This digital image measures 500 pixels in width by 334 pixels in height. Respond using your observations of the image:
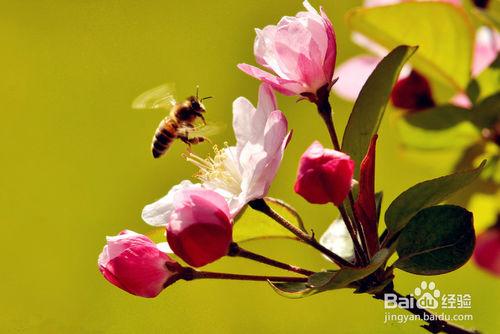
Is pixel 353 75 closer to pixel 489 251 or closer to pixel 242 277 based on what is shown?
pixel 489 251

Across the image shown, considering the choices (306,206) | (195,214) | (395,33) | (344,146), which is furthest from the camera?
(306,206)

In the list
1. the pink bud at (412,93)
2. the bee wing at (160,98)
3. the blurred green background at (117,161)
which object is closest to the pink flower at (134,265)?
the bee wing at (160,98)

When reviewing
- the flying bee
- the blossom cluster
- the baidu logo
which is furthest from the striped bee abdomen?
the baidu logo

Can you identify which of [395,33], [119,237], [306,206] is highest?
[395,33]

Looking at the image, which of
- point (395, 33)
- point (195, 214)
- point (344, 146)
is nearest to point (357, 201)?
point (344, 146)

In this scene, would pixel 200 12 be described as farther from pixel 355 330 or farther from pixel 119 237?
pixel 119 237
